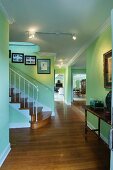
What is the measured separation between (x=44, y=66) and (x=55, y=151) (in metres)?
3.79

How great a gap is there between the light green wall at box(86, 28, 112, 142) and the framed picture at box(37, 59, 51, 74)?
2020 mm

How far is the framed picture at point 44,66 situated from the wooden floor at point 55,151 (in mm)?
2704

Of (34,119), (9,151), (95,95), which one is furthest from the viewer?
(34,119)

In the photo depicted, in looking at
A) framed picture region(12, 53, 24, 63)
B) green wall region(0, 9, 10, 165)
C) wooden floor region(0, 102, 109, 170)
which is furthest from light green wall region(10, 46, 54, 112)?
green wall region(0, 9, 10, 165)

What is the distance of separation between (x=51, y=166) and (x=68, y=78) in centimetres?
734

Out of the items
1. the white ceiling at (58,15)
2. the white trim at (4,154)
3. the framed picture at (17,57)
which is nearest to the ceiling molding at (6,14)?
the white ceiling at (58,15)

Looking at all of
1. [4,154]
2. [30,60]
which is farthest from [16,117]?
[30,60]

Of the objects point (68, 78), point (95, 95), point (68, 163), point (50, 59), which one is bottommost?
point (68, 163)

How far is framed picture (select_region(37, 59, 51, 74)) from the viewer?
6.03 m

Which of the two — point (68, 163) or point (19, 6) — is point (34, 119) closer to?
point (68, 163)

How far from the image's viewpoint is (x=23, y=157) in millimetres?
2613

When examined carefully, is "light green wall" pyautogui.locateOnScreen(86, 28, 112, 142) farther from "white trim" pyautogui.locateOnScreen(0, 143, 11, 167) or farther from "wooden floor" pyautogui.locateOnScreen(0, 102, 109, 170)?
"white trim" pyautogui.locateOnScreen(0, 143, 11, 167)

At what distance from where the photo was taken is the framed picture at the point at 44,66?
6.03 m

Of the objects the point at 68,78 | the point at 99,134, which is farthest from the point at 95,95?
the point at 68,78
